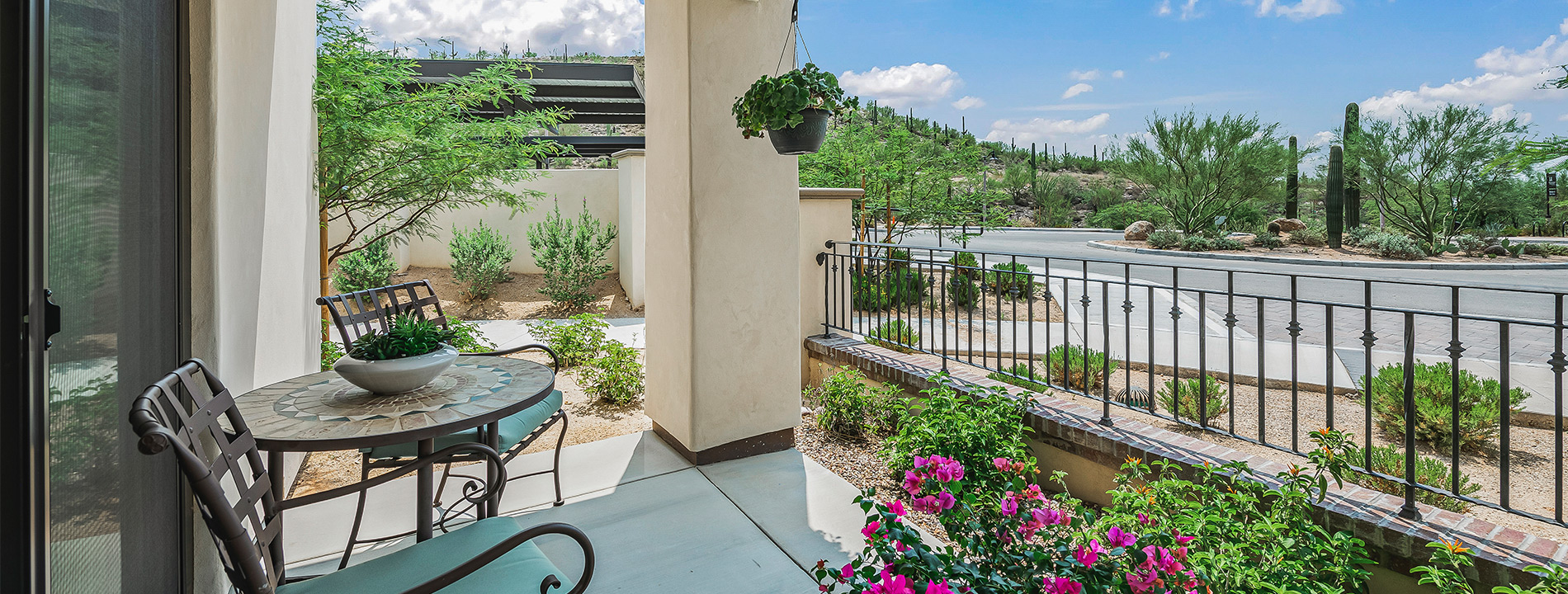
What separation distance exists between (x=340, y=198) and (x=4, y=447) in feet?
11.0

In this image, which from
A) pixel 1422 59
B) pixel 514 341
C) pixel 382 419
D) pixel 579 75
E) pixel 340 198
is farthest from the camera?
pixel 1422 59

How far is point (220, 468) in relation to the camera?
118cm

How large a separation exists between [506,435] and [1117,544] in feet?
5.68

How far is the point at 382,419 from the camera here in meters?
1.52

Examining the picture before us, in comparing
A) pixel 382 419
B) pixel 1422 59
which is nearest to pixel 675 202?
pixel 382 419

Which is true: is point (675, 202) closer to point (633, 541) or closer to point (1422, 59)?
point (633, 541)

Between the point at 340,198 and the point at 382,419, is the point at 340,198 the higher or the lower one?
the higher one

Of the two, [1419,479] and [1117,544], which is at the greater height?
[1117,544]

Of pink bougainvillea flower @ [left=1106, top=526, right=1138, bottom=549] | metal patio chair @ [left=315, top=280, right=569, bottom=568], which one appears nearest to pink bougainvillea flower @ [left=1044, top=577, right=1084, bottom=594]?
pink bougainvillea flower @ [left=1106, top=526, right=1138, bottom=549]

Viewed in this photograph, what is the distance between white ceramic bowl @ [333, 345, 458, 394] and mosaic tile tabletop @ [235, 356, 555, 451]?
4cm

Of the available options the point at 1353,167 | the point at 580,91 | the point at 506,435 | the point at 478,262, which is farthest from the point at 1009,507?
the point at 1353,167

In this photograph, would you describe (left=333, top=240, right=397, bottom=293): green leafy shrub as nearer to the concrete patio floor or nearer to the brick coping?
the concrete patio floor

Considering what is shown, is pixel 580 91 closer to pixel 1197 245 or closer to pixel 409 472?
pixel 409 472

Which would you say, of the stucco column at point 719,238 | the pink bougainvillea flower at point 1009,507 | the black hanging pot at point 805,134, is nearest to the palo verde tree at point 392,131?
the stucco column at point 719,238
